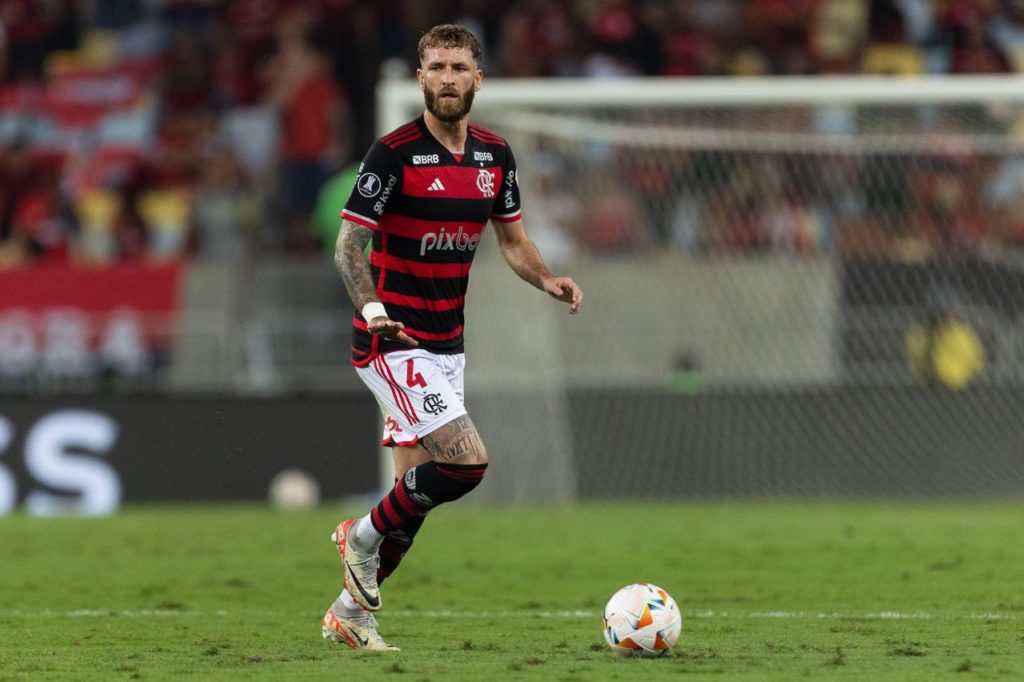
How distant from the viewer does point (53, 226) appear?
17.8 metres

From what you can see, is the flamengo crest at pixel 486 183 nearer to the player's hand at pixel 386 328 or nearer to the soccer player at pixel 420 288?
the soccer player at pixel 420 288

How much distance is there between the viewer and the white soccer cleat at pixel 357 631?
22.4 feet

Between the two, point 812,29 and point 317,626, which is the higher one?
point 812,29

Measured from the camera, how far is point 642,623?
6.36m

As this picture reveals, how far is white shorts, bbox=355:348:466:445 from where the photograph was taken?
22.4ft

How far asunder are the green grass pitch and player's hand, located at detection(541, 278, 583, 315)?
137cm

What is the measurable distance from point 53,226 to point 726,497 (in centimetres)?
747

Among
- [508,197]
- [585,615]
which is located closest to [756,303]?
[585,615]

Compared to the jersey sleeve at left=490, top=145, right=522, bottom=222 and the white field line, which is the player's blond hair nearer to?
the jersey sleeve at left=490, top=145, right=522, bottom=222

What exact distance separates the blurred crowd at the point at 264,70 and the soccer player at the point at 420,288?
10081 millimetres

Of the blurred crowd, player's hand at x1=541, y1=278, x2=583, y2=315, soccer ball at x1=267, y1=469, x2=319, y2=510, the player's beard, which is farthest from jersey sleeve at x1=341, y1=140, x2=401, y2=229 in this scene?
the blurred crowd

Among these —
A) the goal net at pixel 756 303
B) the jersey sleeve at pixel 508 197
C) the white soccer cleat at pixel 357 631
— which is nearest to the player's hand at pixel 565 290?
the jersey sleeve at pixel 508 197

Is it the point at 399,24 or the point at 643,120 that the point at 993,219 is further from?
the point at 399,24

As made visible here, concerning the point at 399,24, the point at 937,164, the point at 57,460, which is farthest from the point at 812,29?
the point at 57,460
